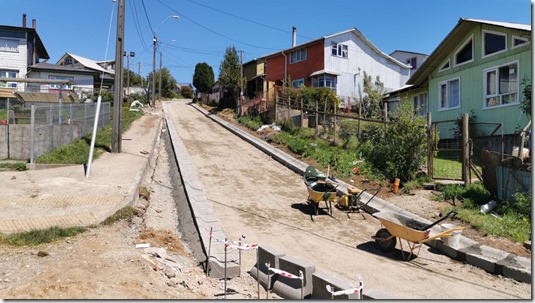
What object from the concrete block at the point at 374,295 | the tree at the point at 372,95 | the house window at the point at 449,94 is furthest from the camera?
the tree at the point at 372,95

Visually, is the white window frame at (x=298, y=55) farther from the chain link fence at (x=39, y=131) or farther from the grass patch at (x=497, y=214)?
the grass patch at (x=497, y=214)

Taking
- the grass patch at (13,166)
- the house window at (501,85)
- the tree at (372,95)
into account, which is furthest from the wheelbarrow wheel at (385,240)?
the tree at (372,95)

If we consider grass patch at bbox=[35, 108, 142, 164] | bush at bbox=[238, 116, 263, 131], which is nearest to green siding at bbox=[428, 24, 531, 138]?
bush at bbox=[238, 116, 263, 131]

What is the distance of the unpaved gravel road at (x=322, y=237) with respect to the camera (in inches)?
272

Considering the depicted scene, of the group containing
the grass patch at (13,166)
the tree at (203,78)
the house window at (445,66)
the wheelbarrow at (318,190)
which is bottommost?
the wheelbarrow at (318,190)

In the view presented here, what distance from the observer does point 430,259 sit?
8445 mm

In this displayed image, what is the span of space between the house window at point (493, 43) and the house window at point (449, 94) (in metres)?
2.41

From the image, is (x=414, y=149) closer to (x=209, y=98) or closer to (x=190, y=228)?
(x=190, y=228)

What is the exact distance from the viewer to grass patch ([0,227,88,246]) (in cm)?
711

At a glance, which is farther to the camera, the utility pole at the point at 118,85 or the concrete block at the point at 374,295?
the utility pole at the point at 118,85

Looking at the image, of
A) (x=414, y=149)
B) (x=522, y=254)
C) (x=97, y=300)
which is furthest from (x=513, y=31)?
(x=97, y=300)

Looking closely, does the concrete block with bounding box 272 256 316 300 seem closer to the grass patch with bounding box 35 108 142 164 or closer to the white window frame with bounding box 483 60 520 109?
the grass patch with bounding box 35 108 142 164

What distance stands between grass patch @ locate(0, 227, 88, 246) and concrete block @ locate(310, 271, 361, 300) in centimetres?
442

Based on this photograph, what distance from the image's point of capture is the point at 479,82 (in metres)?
20.4
